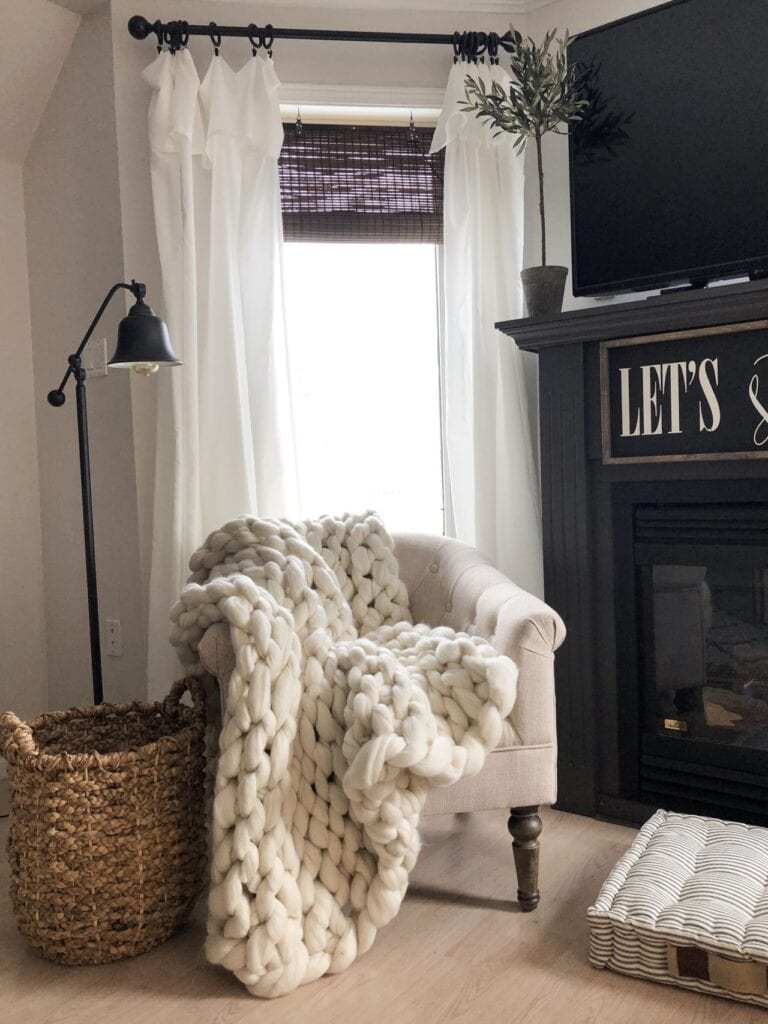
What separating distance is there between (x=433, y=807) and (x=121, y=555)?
1.28 meters

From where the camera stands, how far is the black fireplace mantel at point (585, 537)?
241 cm

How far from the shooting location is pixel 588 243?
253 cm

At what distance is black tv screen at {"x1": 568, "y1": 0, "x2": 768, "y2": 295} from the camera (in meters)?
2.25

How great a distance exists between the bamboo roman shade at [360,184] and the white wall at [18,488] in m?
0.87

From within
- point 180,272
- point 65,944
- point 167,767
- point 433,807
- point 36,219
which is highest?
point 36,219

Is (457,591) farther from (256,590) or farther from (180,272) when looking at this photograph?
(180,272)

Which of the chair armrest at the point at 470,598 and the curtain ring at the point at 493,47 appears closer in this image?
the chair armrest at the point at 470,598

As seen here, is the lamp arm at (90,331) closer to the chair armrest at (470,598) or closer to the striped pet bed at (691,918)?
the chair armrest at (470,598)

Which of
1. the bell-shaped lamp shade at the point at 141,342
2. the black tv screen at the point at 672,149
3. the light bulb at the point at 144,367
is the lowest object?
the light bulb at the point at 144,367

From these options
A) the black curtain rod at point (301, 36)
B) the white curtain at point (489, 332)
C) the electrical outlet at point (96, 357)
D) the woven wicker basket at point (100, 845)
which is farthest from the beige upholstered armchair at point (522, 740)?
the black curtain rod at point (301, 36)

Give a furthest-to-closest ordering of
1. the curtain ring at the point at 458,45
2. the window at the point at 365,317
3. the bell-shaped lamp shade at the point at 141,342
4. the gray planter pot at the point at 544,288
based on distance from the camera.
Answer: the window at the point at 365,317
the curtain ring at the point at 458,45
the gray planter pot at the point at 544,288
the bell-shaped lamp shade at the point at 141,342

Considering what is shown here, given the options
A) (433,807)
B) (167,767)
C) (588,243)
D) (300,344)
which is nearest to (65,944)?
(167,767)

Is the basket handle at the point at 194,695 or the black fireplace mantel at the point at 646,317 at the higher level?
the black fireplace mantel at the point at 646,317

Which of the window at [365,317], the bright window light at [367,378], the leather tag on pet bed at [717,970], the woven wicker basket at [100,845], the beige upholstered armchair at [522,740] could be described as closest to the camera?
the leather tag on pet bed at [717,970]
